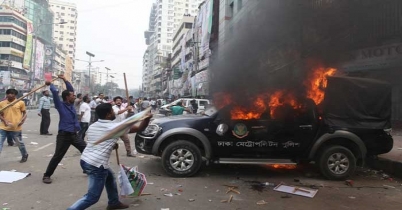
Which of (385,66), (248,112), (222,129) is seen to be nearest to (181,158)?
(222,129)

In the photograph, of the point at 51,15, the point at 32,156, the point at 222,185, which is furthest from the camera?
the point at 51,15

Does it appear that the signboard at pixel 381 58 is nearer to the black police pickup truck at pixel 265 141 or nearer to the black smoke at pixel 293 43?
the black smoke at pixel 293 43

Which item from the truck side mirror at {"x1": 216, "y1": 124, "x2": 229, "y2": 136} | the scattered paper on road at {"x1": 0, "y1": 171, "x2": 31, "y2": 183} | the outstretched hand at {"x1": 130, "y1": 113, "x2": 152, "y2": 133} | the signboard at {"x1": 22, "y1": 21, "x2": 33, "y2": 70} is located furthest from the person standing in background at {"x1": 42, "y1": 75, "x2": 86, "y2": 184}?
the signboard at {"x1": 22, "y1": 21, "x2": 33, "y2": 70}

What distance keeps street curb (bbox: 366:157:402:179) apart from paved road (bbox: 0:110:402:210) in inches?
12.2

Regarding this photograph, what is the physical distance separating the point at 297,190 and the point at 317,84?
7.89 feet

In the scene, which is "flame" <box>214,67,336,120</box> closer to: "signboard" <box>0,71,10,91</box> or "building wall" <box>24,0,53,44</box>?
"signboard" <box>0,71,10,91</box>

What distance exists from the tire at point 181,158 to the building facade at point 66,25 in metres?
146

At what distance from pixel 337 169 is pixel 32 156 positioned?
689 centimetres

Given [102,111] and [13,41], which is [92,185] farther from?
[13,41]

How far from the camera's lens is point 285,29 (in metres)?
6.81

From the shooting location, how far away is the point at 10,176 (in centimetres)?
584

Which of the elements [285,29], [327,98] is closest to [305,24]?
[285,29]

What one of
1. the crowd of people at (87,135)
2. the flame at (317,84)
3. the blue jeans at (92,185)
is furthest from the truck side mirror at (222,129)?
the blue jeans at (92,185)

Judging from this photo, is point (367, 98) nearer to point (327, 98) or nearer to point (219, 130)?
point (327, 98)
